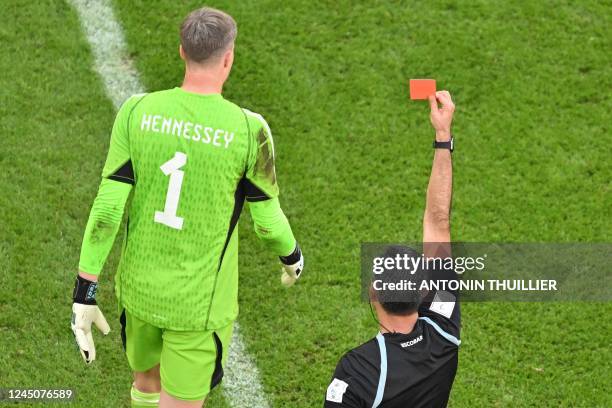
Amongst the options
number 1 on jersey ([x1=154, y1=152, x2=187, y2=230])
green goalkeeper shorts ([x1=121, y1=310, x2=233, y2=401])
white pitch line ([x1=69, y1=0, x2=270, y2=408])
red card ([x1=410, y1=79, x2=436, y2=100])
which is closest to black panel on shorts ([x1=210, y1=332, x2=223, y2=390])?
green goalkeeper shorts ([x1=121, y1=310, x2=233, y2=401])

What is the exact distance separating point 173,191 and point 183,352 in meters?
0.81

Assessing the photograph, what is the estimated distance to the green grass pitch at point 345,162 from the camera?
6.63 metres

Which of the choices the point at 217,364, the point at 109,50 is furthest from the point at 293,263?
the point at 109,50

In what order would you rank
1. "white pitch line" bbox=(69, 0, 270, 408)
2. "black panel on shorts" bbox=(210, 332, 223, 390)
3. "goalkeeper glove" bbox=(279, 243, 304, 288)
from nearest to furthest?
"black panel on shorts" bbox=(210, 332, 223, 390), "goalkeeper glove" bbox=(279, 243, 304, 288), "white pitch line" bbox=(69, 0, 270, 408)

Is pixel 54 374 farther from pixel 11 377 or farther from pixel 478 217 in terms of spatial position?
pixel 478 217

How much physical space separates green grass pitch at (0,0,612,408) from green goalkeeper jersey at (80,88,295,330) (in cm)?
158

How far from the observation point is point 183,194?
4.76m

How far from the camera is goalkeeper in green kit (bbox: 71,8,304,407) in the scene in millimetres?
4695

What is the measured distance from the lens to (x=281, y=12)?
8695mm

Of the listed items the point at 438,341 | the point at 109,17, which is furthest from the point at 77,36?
the point at 438,341

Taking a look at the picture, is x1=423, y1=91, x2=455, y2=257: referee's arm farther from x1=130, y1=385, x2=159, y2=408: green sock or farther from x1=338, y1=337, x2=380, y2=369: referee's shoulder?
x1=130, y1=385, x2=159, y2=408: green sock

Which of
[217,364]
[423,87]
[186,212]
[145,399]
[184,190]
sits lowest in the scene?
[145,399]

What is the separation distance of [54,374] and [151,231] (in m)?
1.97

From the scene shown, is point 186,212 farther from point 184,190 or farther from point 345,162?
point 345,162
